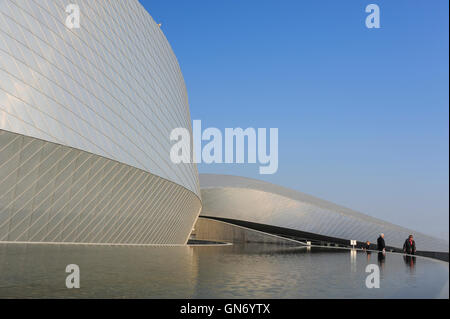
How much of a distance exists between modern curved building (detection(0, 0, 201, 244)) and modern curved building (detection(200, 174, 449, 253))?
65.4 ft

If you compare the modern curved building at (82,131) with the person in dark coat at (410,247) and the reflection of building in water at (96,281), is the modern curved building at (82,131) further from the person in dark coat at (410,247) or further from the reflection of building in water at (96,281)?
the person in dark coat at (410,247)

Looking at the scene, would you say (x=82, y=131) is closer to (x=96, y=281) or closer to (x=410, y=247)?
(x=96, y=281)

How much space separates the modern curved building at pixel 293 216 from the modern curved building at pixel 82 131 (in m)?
19.9

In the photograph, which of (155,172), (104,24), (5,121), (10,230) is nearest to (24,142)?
(5,121)

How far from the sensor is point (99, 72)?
68.3 ft

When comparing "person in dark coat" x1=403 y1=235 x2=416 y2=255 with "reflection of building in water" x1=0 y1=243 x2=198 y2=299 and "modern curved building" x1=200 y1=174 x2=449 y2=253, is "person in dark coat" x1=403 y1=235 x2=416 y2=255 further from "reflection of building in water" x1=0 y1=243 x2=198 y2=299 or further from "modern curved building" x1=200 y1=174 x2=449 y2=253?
"modern curved building" x1=200 y1=174 x2=449 y2=253

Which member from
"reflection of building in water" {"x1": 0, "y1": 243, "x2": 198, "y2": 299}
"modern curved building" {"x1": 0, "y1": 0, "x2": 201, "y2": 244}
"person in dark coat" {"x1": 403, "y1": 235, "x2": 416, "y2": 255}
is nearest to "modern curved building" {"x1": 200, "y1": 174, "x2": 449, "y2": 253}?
"modern curved building" {"x1": 0, "y1": 0, "x2": 201, "y2": 244}

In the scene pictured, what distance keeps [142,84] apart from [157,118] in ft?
7.68

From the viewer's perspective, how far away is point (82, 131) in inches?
692

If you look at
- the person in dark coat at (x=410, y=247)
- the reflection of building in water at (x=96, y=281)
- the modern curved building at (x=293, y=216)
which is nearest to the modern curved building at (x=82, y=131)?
the reflection of building in water at (x=96, y=281)

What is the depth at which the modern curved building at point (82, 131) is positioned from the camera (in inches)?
603

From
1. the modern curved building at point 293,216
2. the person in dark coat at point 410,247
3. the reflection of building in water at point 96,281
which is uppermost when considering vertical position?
the modern curved building at point 293,216
